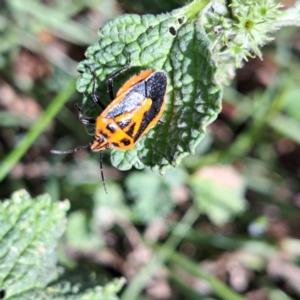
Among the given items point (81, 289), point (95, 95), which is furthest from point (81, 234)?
point (95, 95)

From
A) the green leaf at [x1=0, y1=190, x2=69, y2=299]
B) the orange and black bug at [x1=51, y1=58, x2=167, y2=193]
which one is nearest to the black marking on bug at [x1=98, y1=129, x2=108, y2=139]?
the orange and black bug at [x1=51, y1=58, x2=167, y2=193]

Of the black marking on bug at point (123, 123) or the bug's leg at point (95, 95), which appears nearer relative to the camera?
the bug's leg at point (95, 95)

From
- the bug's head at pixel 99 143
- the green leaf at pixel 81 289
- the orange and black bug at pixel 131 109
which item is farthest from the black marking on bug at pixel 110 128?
the green leaf at pixel 81 289

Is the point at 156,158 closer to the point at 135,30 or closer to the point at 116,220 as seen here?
the point at 135,30

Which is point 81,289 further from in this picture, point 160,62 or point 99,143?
point 160,62

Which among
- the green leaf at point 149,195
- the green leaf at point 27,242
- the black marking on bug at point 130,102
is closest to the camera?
the black marking on bug at point 130,102

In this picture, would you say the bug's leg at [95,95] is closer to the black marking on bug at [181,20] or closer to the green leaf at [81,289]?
the black marking on bug at [181,20]
